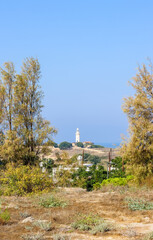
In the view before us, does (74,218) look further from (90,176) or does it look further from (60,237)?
(90,176)

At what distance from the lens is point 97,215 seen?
778 centimetres

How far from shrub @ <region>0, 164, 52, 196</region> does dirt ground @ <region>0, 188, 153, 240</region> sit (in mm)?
2470

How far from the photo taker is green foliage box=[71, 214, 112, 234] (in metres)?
6.45

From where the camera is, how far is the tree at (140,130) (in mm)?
13820

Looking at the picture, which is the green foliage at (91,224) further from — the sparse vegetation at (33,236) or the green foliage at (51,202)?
the green foliage at (51,202)

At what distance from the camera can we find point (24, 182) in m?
12.6

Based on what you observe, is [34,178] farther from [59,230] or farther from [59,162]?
[59,230]

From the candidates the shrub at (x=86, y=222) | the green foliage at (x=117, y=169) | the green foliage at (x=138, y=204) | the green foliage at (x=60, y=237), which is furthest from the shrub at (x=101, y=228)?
the green foliage at (x=117, y=169)

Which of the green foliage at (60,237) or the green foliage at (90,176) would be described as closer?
the green foliage at (60,237)

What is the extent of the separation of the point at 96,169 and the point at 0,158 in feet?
21.4

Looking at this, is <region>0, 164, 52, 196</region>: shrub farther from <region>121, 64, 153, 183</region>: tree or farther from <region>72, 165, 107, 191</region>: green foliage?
<region>72, 165, 107, 191</region>: green foliage

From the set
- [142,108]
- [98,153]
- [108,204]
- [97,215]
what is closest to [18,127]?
[142,108]

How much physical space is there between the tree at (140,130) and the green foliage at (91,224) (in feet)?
22.2

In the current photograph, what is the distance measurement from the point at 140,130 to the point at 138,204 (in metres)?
5.47
